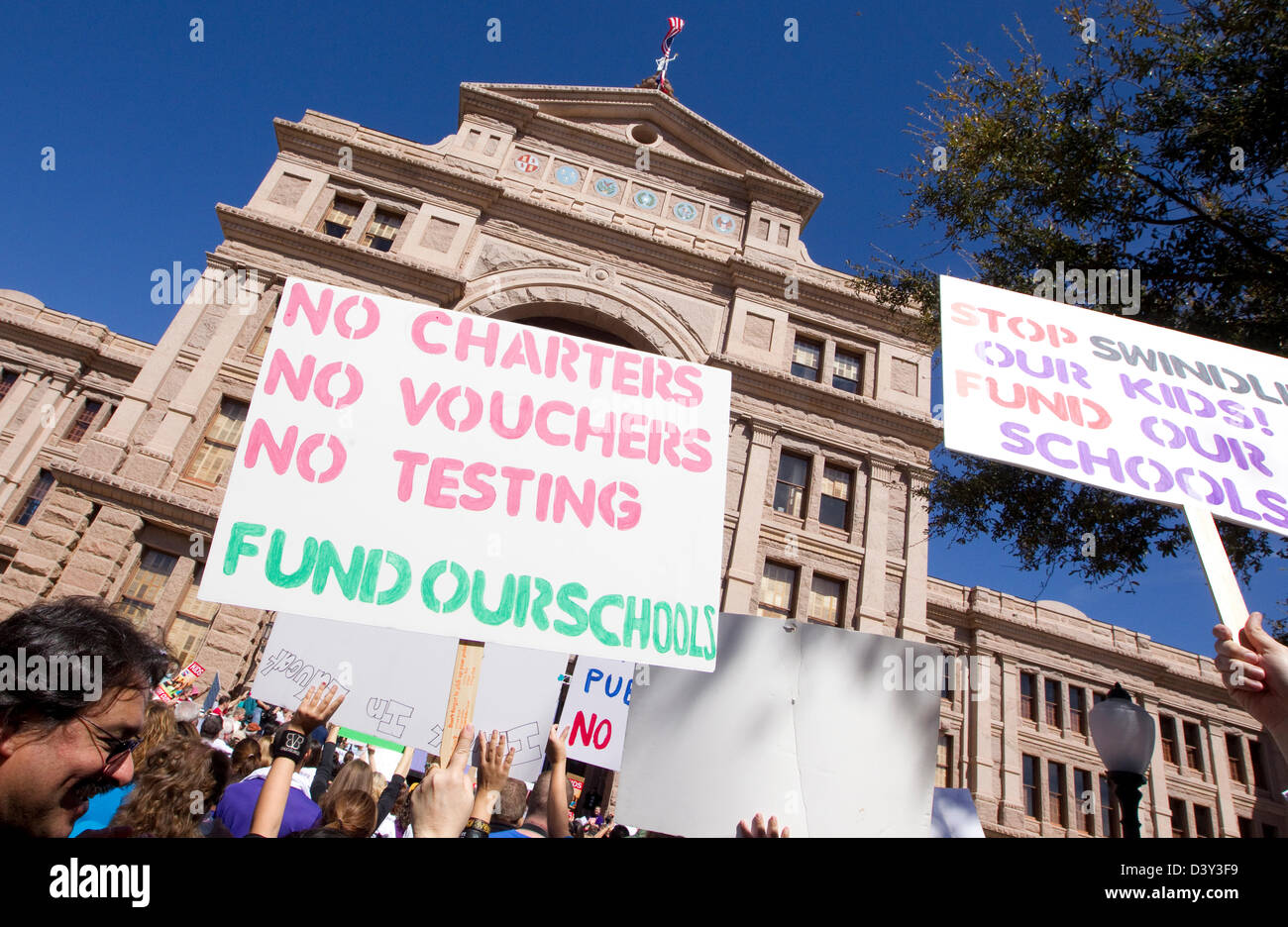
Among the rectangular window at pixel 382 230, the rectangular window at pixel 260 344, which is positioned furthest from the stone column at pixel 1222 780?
the rectangular window at pixel 260 344

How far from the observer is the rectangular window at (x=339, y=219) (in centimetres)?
2066

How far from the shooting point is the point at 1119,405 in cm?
386

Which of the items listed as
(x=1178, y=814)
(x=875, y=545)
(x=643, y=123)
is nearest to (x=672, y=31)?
(x=643, y=123)

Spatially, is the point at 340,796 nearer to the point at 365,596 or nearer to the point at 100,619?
the point at 365,596

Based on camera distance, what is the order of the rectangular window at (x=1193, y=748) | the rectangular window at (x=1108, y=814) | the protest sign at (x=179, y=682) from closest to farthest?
1. the protest sign at (x=179, y=682)
2. the rectangular window at (x=1108, y=814)
3. the rectangular window at (x=1193, y=748)

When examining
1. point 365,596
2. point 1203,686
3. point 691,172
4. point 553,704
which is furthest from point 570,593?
point 1203,686

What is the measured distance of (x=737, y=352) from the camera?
21.0 m

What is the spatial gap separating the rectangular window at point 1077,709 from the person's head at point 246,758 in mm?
30706

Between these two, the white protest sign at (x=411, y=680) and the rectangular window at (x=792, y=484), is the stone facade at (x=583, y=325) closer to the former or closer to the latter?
the rectangular window at (x=792, y=484)

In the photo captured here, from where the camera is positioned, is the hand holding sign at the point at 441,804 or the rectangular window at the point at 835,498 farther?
the rectangular window at the point at 835,498

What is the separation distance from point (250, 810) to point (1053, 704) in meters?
31.6

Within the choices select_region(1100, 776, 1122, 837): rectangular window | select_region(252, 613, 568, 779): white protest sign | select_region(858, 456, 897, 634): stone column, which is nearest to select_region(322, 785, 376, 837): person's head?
select_region(252, 613, 568, 779): white protest sign

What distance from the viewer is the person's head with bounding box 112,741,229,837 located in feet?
9.93

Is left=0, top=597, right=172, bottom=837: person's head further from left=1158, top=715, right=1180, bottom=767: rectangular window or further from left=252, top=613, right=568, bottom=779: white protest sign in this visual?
left=1158, top=715, right=1180, bottom=767: rectangular window
